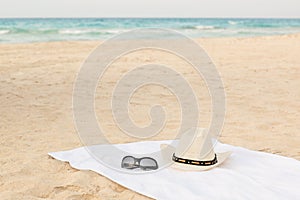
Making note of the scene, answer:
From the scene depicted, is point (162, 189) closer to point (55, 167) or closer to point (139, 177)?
point (139, 177)

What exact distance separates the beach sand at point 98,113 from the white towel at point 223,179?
0.09 m

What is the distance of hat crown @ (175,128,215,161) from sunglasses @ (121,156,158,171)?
0.18 m

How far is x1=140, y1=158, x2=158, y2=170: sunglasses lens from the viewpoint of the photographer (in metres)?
2.88

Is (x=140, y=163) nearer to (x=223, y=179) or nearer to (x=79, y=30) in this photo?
(x=223, y=179)

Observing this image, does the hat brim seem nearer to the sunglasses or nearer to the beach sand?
the sunglasses

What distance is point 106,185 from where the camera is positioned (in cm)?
267

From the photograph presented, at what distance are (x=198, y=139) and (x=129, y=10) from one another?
3084cm

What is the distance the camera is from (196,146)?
2.83 m

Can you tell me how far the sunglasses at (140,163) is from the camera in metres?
2.89

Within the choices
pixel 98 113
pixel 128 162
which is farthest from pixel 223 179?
pixel 98 113

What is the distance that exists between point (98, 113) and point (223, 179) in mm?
2245

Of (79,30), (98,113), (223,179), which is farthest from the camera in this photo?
(79,30)

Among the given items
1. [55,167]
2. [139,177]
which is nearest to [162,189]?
[139,177]

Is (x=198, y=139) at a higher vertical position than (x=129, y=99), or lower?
higher
